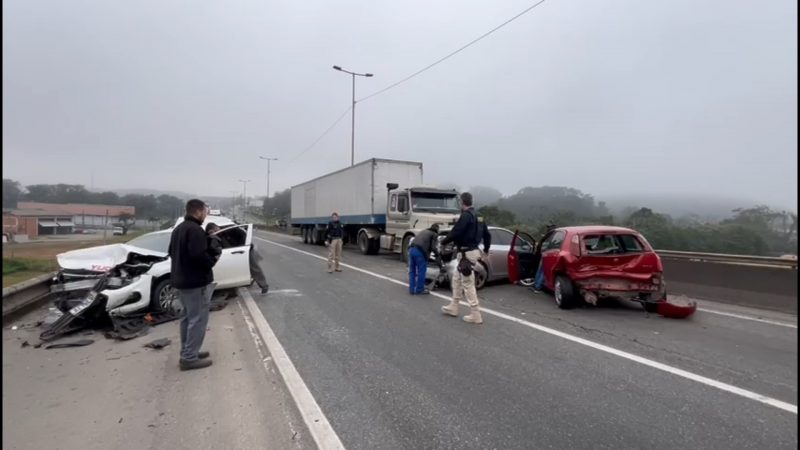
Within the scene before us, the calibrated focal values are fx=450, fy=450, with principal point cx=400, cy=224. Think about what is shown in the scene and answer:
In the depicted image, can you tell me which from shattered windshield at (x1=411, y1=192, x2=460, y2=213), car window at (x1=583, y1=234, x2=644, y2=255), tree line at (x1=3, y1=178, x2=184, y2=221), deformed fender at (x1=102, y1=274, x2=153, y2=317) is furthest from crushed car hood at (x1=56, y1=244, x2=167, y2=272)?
tree line at (x1=3, y1=178, x2=184, y2=221)

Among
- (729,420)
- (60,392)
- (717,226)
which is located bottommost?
(60,392)

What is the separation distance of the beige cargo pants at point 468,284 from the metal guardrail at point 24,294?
7034mm

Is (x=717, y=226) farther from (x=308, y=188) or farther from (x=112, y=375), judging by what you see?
(x=308, y=188)

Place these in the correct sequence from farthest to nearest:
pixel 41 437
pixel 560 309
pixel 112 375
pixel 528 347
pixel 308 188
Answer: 1. pixel 308 188
2. pixel 560 309
3. pixel 528 347
4. pixel 112 375
5. pixel 41 437

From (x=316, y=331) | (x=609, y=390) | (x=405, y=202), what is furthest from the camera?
(x=405, y=202)

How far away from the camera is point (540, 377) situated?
4449 mm

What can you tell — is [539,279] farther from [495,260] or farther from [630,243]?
[630,243]

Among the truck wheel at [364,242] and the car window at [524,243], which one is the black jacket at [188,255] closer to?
the car window at [524,243]

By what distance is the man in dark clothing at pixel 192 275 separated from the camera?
4.77 m

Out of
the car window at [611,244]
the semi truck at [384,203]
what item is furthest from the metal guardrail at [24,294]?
the car window at [611,244]

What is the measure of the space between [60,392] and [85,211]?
57.0 meters

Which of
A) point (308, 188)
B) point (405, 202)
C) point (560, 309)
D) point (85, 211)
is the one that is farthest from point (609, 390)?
point (85, 211)

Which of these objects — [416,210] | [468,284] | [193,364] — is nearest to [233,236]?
[193,364]

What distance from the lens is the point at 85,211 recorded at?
5119cm
